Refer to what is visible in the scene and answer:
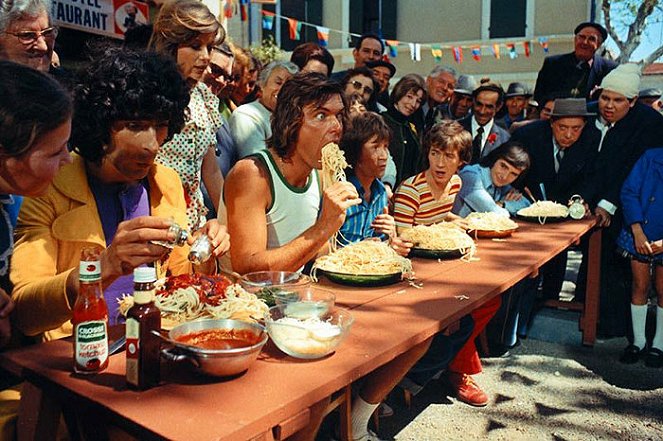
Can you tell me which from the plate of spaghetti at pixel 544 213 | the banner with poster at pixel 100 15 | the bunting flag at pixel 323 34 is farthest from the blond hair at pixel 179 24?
the bunting flag at pixel 323 34

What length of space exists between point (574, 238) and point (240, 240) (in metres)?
2.91

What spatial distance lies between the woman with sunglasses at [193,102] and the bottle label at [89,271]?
142cm

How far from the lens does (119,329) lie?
80.7 inches

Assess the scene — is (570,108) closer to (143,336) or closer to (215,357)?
(215,357)

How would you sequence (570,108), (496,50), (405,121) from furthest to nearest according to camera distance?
(496,50) → (405,121) → (570,108)

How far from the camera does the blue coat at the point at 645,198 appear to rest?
5027mm

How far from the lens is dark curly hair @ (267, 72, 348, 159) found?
9.62 feet

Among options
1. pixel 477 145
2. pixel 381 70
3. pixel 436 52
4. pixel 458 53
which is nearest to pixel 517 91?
pixel 477 145

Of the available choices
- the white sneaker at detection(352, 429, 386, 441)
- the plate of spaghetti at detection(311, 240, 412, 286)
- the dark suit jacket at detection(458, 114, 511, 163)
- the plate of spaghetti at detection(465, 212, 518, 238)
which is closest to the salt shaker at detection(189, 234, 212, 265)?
the plate of spaghetti at detection(311, 240, 412, 286)

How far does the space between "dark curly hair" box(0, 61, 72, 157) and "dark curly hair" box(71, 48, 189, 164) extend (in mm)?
467

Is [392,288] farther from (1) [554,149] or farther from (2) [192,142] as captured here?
(1) [554,149]

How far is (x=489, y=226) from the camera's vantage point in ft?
13.9

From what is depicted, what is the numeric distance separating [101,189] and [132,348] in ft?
3.31

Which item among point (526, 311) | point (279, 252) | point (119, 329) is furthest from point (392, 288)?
point (526, 311)
